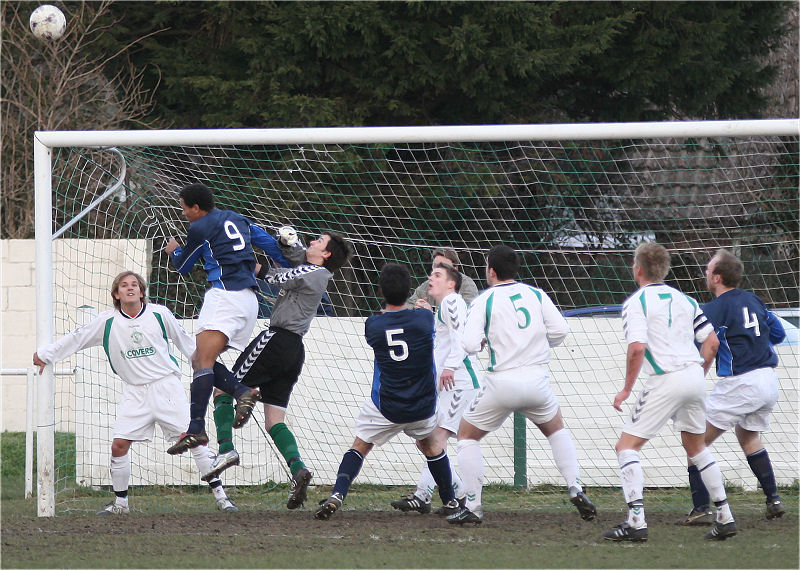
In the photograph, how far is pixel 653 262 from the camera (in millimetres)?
5758

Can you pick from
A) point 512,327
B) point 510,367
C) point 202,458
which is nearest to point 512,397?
point 510,367

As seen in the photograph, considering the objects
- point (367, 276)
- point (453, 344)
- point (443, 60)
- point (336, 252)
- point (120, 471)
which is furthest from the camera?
point (443, 60)

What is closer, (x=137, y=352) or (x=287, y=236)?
(x=287, y=236)

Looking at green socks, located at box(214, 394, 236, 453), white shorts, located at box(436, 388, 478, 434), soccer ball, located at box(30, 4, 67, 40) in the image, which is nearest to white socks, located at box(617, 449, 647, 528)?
white shorts, located at box(436, 388, 478, 434)

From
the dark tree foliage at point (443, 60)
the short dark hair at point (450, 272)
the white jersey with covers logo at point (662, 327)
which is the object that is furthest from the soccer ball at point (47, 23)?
the white jersey with covers logo at point (662, 327)

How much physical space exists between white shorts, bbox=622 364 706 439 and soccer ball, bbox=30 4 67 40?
7738mm

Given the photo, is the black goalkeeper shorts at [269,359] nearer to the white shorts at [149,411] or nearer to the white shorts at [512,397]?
the white shorts at [149,411]

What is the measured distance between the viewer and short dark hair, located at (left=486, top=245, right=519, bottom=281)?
6062 mm

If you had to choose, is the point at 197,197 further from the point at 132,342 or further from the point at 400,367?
the point at 400,367

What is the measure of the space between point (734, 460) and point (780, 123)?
10.3ft

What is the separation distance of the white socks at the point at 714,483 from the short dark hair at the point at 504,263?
1.62 meters

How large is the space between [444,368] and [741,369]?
2.07 metres

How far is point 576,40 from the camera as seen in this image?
13.5 meters

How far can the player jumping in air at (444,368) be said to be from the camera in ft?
22.1
